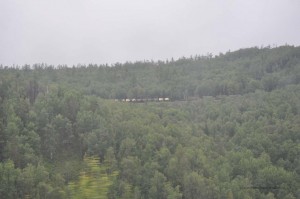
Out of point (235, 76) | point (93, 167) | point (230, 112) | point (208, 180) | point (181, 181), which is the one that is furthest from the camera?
point (235, 76)

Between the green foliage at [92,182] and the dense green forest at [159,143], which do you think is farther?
the dense green forest at [159,143]

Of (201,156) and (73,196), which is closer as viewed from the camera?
(73,196)

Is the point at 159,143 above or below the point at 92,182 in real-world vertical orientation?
below

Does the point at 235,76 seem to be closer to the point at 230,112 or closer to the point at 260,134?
the point at 230,112

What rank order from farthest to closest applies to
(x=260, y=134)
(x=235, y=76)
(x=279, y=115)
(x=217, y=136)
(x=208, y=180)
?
(x=235, y=76), (x=279, y=115), (x=217, y=136), (x=260, y=134), (x=208, y=180)

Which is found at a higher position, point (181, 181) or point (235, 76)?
point (235, 76)

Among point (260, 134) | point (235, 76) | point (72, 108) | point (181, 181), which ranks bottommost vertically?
point (181, 181)

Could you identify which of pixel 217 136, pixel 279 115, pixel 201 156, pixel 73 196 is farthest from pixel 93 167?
pixel 279 115

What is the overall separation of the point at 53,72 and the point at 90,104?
83518 mm

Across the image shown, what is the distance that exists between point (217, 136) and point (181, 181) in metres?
33.0

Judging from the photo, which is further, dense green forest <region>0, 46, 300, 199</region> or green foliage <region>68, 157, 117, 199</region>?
dense green forest <region>0, 46, 300, 199</region>

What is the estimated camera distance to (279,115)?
115m

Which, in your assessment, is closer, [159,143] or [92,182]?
[92,182]

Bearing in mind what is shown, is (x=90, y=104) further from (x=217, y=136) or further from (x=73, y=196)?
(x=73, y=196)
